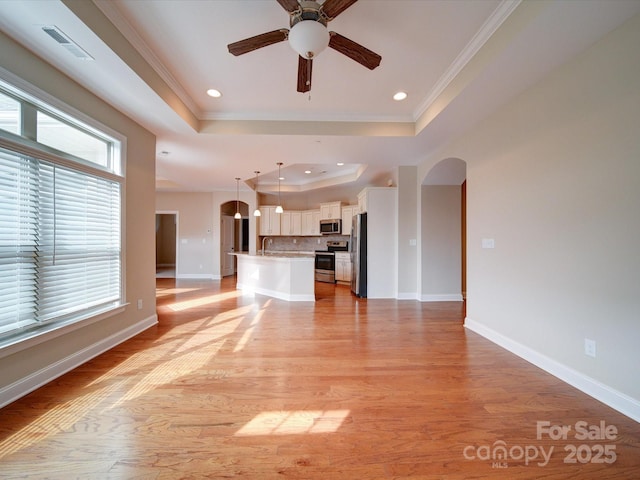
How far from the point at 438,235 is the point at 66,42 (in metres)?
5.34

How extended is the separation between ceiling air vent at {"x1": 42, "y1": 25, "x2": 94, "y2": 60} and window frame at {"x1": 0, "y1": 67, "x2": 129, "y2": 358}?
396 mm

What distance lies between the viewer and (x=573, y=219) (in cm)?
213

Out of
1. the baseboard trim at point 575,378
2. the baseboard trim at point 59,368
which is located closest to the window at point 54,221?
the baseboard trim at point 59,368

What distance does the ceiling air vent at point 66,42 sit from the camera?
1790 millimetres

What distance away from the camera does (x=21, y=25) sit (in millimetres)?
1735

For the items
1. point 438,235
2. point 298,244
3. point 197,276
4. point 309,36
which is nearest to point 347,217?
point 298,244

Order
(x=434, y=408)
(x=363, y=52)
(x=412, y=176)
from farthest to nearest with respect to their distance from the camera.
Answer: (x=412, y=176)
(x=363, y=52)
(x=434, y=408)

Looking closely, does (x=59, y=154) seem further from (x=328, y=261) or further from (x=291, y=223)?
(x=291, y=223)

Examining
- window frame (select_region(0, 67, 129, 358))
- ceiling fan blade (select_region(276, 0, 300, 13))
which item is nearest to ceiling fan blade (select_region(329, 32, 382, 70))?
ceiling fan blade (select_region(276, 0, 300, 13))

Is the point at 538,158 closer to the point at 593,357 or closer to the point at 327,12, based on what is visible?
the point at 593,357

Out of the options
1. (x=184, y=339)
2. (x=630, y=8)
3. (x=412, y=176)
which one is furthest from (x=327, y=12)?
(x=412, y=176)

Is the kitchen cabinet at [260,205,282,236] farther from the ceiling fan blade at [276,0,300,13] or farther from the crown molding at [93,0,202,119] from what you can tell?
the ceiling fan blade at [276,0,300,13]

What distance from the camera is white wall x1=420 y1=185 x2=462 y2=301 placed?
4988 mm

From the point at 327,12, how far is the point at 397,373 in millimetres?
2808
